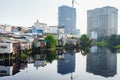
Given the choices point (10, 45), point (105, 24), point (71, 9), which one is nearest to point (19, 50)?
point (10, 45)

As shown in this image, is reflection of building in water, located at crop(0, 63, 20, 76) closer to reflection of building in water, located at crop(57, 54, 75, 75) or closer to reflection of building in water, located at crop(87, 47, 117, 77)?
reflection of building in water, located at crop(57, 54, 75, 75)

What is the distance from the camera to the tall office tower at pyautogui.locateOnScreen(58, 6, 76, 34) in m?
172

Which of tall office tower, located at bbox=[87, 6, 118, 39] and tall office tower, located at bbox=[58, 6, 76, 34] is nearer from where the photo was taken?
tall office tower, located at bbox=[87, 6, 118, 39]

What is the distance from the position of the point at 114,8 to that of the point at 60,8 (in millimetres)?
50022

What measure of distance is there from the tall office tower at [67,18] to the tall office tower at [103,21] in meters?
38.5

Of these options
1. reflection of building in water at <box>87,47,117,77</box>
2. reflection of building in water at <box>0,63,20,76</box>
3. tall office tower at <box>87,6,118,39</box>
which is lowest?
reflection of building in water at <box>87,47,117,77</box>

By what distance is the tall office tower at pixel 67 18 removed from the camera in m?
172

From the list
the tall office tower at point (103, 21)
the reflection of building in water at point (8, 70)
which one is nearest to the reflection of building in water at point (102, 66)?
the reflection of building in water at point (8, 70)

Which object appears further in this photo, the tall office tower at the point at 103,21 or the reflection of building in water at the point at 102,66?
the tall office tower at the point at 103,21

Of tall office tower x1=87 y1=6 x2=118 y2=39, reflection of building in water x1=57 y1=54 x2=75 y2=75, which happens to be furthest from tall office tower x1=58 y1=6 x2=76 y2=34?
reflection of building in water x1=57 y1=54 x2=75 y2=75

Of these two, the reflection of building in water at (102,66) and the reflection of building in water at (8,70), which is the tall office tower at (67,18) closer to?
the reflection of building in water at (102,66)

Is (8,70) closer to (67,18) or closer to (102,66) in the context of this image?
(102,66)

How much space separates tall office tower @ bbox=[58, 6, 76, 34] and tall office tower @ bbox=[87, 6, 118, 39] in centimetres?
3852

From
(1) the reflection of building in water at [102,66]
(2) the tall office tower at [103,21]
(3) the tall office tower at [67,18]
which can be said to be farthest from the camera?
(3) the tall office tower at [67,18]
